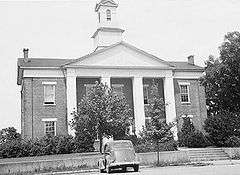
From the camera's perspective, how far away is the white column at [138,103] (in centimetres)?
4203

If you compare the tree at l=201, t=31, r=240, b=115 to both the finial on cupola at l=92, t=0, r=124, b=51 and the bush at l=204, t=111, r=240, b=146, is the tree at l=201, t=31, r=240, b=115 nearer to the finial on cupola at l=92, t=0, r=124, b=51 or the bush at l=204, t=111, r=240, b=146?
the bush at l=204, t=111, r=240, b=146

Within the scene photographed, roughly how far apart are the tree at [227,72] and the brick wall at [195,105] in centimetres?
499

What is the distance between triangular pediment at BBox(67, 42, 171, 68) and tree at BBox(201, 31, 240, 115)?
6685 mm

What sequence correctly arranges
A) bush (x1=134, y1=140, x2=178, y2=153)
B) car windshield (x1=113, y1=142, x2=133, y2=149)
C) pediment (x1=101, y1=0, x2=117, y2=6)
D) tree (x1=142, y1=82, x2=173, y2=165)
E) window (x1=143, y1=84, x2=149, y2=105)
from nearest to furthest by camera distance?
car windshield (x1=113, y1=142, x2=133, y2=149), tree (x1=142, y1=82, x2=173, y2=165), bush (x1=134, y1=140, x2=178, y2=153), window (x1=143, y1=84, x2=149, y2=105), pediment (x1=101, y1=0, x2=117, y2=6)

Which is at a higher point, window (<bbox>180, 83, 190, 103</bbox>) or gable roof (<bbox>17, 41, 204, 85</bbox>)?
gable roof (<bbox>17, 41, 204, 85</bbox>)

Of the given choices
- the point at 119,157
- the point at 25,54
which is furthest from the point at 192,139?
the point at 25,54

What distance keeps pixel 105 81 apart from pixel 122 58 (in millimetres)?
3368

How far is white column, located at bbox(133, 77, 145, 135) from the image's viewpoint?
42031mm

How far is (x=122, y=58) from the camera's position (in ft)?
141

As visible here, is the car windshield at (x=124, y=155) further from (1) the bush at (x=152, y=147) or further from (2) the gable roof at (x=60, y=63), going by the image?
A: (2) the gable roof at (x=60, y=63)

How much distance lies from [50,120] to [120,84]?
9.15m

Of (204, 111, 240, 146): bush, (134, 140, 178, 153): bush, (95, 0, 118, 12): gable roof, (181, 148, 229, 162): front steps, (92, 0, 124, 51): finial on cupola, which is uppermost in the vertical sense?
(95, 0, 118, 12): gable roof

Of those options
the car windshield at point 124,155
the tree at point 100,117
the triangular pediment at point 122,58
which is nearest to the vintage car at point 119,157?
the car windshield at point 124,155

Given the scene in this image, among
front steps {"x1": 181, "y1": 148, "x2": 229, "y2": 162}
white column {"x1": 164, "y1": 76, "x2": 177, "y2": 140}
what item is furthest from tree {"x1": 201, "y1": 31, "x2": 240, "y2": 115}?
front steps {"x1": 181, "y1": 148, "x2": 229, "y2": 162}
